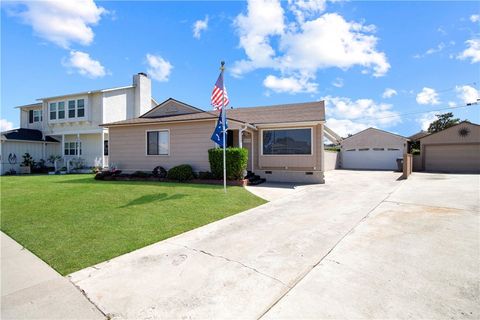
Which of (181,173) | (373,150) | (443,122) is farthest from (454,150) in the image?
(181,173)

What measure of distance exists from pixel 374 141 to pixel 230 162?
762 inches

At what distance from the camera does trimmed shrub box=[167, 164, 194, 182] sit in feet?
39.0

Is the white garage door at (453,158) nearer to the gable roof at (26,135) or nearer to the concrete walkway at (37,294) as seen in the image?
the concrete walkway at (37,294)

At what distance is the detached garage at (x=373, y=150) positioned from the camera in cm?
2353

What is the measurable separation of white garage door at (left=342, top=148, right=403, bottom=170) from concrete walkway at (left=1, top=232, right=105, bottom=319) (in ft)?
85.6

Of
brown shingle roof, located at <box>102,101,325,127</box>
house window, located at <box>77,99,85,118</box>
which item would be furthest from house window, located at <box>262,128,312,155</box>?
house window, located at <box>77,99,85,118</box>

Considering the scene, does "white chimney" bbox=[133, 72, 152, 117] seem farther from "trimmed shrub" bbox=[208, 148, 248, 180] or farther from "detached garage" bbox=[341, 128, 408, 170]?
"detached garage" bbox=[341, 128, 408, 170]

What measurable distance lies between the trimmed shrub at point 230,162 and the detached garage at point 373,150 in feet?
60.1

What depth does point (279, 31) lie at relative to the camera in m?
12.7

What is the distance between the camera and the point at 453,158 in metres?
20.5

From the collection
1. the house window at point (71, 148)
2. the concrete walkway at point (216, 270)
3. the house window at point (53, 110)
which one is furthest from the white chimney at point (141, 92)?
the concrete walkway at point (216, 270)

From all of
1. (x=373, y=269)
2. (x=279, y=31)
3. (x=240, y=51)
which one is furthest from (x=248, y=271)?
(x=240, y=51)

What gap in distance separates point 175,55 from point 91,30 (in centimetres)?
361

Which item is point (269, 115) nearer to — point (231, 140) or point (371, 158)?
point (231, 140)
